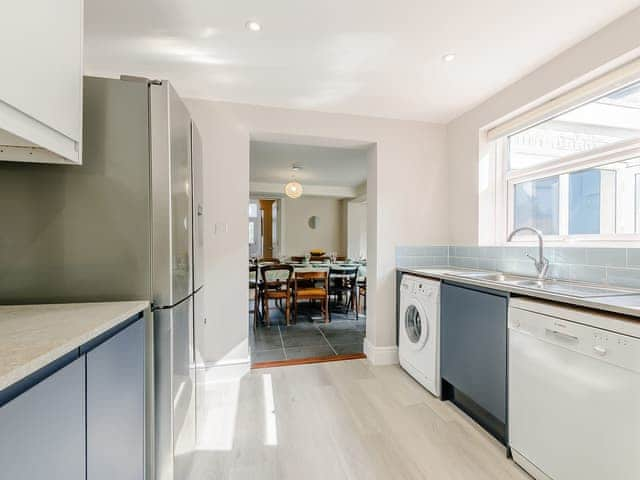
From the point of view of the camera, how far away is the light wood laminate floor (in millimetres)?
1438

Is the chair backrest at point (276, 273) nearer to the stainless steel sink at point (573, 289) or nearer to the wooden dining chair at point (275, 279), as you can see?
the wooden dining chair at point (275, 279)

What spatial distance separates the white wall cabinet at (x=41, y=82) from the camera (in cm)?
72

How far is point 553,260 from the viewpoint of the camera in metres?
1.92

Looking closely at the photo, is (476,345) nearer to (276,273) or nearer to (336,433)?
(336,433)

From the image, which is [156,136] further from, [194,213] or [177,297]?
A: [177,297]

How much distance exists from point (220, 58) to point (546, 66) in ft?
7.16

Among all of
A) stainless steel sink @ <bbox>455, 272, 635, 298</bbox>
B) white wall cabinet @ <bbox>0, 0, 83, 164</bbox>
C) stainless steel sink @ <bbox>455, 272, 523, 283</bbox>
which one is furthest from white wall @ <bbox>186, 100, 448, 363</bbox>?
white wall cabinet @ <bbox>0, 0, 83, 164</bbox>

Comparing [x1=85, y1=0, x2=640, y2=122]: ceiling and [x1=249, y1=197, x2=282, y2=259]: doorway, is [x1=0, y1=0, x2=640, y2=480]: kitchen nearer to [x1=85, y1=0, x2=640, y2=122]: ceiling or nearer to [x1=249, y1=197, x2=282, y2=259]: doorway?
[x1=85, y1=0, x2=640, y2=122]: ceiling

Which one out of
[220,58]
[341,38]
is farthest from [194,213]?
[341,38]

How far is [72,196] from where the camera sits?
106cm

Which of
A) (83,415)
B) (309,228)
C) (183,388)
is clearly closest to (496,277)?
(183,388)

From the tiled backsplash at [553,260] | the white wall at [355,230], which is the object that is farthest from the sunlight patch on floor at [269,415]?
the white wall at [355,230]

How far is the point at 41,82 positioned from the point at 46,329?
2.27ft

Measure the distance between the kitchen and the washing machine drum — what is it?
35 millimetres
